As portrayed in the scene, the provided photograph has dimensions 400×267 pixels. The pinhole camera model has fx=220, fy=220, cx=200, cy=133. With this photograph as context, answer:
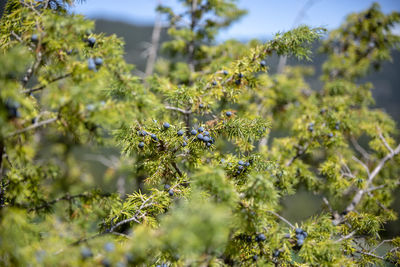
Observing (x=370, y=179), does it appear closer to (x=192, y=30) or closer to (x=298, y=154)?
(x=298, y=154)

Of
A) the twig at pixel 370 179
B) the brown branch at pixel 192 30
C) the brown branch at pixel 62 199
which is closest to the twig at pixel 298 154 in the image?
the twig at pixel 370 179

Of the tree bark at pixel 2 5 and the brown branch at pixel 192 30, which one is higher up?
the brown branch at pixel 192 30

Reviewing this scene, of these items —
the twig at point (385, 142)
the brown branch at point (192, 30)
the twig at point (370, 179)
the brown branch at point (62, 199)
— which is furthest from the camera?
the brown branch at point (192, 30)

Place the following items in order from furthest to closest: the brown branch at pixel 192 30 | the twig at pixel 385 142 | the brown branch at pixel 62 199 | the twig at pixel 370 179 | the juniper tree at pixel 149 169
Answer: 1. the brown branch at pixel 192 30
2. the twig at pixel 385 142
3. the twig at pixel 370 179
4. the brown branch at pixel 62 199
5. the juniper tree at pixel 149 169

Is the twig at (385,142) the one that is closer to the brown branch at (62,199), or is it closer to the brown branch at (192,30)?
the brown branch at (192,30)

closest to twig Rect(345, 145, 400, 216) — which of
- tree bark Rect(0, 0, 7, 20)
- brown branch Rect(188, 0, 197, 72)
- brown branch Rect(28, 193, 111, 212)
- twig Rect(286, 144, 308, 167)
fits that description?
twig Rect(286, 144, 308, 167)

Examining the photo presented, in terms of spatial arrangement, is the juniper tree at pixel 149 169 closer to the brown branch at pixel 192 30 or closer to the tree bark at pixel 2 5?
the tree bark at pixel 2 5

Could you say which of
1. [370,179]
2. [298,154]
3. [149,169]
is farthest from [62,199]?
[370,179]

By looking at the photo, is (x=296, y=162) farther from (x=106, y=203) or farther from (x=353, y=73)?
(x=353, y=73)

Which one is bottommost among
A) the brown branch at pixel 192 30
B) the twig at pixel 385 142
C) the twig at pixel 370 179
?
the twig at pixel 370 179

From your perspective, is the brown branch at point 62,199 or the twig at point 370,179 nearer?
the brown branch at point 62,199

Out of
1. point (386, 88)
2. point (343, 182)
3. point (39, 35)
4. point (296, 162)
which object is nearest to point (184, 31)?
point (296, 162)

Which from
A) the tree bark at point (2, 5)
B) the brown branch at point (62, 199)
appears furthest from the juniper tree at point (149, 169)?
the tree bark at point (2, 5)

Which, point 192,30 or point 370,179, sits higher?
point 192,30
